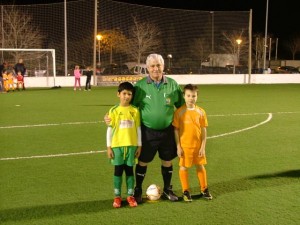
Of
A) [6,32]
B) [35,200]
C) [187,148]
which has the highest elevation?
[6,32]

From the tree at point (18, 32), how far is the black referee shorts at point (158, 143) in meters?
30.6

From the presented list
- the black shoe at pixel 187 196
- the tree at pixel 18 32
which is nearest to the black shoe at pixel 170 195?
Answer: the black shoe at pixel 187 196

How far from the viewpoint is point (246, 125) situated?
35.9 ft

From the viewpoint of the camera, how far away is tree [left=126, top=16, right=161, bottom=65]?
37.0 m

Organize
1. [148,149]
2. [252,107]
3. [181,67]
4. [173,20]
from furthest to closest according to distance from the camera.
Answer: [181,67] → [173,20] → [252,107] → [148,149]

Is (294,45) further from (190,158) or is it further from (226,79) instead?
(190,158)

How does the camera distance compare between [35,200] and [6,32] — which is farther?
[6,32]

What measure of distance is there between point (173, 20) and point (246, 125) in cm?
2420

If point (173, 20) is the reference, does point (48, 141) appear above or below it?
below

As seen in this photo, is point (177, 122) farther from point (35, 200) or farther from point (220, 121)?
point (220, 121)

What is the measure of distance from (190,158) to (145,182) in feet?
3.50

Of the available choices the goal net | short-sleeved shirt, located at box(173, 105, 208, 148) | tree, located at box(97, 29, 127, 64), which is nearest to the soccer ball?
short-sleeved shirt, located at box(173, 105, 208, 148)

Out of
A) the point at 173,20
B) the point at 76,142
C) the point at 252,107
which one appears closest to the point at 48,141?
the point at 76,142

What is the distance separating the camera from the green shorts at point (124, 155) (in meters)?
4.79
